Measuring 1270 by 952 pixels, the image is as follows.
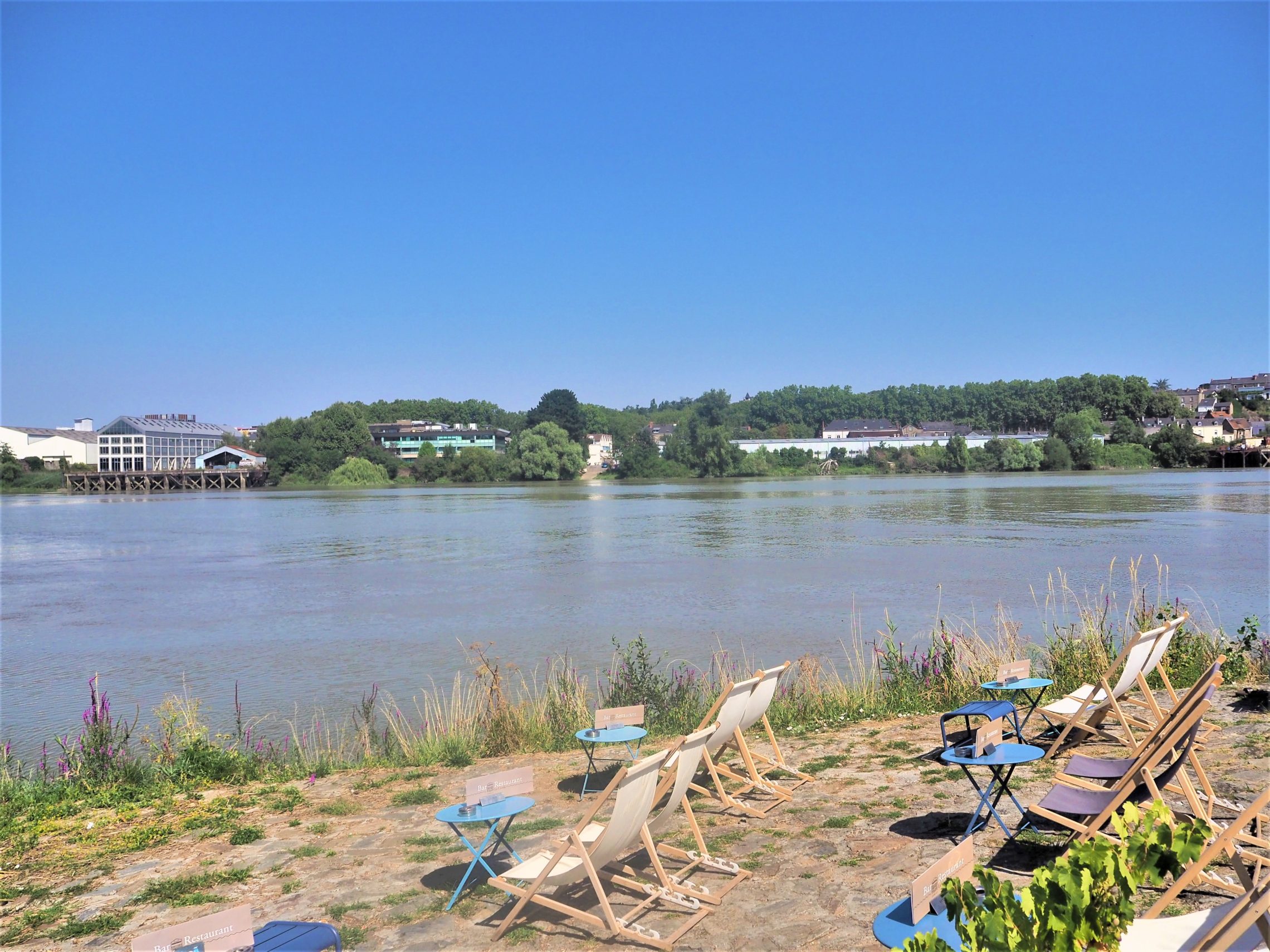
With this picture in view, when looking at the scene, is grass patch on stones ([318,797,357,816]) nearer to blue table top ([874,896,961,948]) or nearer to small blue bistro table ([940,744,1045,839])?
small blue bistro table ([940,744,1045,839])

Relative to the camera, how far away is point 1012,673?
7617mm

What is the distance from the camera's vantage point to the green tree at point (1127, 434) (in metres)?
120

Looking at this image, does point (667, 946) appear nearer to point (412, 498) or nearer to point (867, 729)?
point (867, 729)

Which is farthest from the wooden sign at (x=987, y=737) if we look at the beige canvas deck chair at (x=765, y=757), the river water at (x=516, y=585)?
the river water at (x=516, y=585)

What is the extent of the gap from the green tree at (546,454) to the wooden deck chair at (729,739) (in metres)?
98.8

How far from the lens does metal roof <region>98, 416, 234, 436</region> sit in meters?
121

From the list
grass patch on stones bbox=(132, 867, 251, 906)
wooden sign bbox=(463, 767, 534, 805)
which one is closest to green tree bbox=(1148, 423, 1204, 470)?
wooden sign bbox=(463, 767, 534, 805)

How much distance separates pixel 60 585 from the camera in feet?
88.9

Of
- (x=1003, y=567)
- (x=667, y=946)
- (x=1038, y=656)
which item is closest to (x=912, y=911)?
(x=667, y=946)

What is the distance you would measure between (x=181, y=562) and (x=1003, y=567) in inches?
1070

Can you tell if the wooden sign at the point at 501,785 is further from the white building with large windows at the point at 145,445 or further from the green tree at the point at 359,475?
the white building with large windows at the point at 145,445

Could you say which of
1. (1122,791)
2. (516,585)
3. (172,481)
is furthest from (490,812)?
(172,481)

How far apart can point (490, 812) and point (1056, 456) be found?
119 metres

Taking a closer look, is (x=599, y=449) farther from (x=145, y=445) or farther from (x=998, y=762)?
(x=998, y=762)
